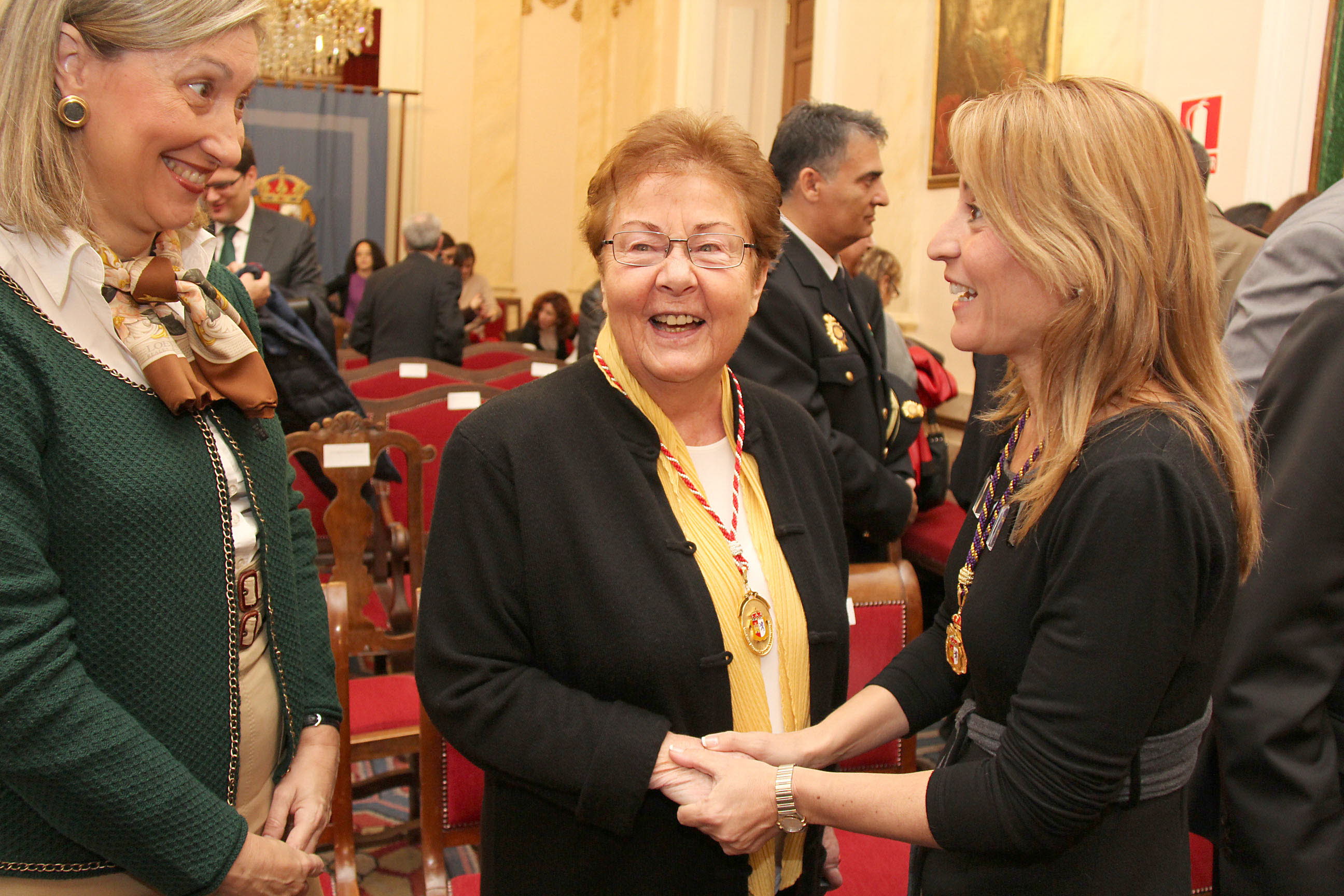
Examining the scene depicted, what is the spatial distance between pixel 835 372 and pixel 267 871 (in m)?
1.92

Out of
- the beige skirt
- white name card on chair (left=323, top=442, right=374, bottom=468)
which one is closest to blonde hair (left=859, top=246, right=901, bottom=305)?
white name card on chair (left=323, top=442, right=374, bottom=468)

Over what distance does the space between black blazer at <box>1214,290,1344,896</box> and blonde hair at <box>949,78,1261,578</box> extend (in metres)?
0.33

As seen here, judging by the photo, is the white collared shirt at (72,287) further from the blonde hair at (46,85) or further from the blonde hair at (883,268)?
the blonde hair at (883,268)

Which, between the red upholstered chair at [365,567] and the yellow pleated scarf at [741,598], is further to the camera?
the red upholstered chair at [365,567]

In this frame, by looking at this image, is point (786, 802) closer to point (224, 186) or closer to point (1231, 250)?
point (1231, 250)

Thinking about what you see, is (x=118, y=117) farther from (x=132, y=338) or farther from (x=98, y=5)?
(x=132, y=338)

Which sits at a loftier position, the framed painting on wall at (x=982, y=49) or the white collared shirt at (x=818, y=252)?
the framed painting on wall at (x=982, y=49)

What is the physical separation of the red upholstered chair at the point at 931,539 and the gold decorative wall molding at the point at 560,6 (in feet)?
30.0

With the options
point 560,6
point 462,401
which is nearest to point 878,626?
point 462,401

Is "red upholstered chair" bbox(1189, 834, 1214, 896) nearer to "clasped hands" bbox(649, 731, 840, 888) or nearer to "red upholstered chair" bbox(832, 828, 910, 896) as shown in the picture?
"red upholstered chair" bbox(832, 828, 910, 896)

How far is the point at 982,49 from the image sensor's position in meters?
5.23

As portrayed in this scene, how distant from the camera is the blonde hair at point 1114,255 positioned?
1.17m

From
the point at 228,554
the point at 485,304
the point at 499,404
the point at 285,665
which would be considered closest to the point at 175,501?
the point at 228,554

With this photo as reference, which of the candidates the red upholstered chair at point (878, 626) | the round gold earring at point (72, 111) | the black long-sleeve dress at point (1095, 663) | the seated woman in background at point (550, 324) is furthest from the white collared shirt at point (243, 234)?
the seated woman in background at point (550, 324)
